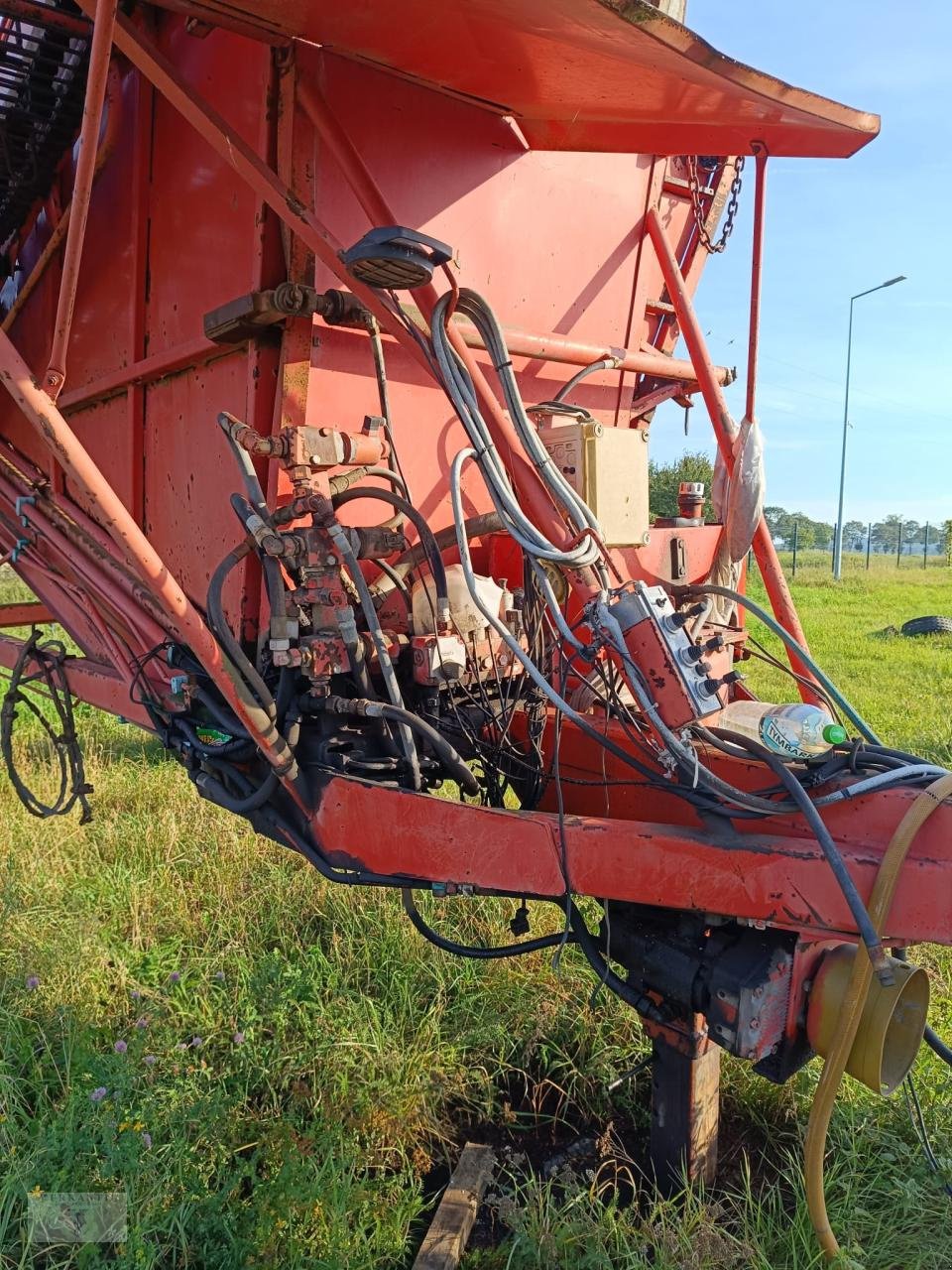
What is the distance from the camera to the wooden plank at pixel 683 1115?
7.61 ft

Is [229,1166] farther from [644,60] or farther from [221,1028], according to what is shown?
[644,60]

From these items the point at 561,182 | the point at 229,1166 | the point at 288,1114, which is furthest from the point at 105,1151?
the point at 561,182

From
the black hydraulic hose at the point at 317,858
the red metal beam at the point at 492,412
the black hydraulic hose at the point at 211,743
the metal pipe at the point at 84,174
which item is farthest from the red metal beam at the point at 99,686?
the red metal beam at the point at 492,412

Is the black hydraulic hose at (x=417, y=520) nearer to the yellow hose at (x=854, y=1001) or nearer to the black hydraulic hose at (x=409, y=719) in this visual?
the black hydraulic hose at (x=409, y=719)

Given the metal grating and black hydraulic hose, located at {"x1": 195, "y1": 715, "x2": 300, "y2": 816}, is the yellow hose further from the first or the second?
the metal grating

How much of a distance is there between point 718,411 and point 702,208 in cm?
108

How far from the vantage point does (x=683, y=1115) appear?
2.35 metres

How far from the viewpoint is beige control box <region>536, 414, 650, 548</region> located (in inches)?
90.0

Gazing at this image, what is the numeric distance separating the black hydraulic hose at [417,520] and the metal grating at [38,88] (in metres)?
1.63

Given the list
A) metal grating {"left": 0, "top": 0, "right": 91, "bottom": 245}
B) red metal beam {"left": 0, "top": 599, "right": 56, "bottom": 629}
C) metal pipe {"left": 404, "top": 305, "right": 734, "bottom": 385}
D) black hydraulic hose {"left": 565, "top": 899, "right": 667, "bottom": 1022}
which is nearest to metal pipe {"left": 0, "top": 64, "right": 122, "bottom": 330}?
metal grating {"left": 0, "top": 0, "right": 91, "bottom": 245}

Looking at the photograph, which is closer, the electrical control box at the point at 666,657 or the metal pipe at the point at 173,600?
the electrical control box at the point at 666,657

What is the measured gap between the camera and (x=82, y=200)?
2.25m

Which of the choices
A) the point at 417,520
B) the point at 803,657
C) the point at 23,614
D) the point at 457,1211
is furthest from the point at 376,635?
the point at 23,614
